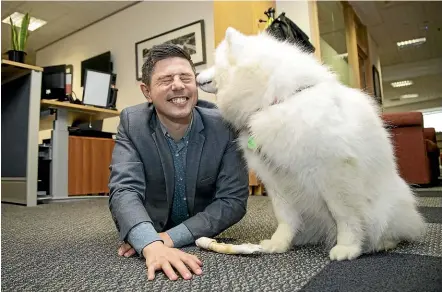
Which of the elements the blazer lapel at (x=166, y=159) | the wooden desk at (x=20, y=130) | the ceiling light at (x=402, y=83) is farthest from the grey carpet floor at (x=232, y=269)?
the ceiling light at (x=402, y=83)

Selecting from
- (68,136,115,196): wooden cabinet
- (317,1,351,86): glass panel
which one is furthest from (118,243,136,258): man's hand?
(317,1,351,86): glass panel

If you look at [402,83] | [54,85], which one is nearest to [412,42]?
[402,83]

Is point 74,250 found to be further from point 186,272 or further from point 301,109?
point 301,109

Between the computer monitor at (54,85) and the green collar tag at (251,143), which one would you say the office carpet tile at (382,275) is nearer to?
the green collar tag at (251,143)

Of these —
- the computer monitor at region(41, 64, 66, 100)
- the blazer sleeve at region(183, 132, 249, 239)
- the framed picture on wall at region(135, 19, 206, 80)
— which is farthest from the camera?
the framed picture on wall at region(135, 19, 206, 80)

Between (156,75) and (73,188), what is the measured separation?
2.94 m

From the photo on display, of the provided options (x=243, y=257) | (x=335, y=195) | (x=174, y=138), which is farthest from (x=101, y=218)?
(x=335, y=195)

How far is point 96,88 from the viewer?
404cm

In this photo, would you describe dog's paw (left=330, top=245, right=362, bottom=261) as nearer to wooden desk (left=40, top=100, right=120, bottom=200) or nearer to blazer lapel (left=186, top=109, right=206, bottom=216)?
blazer lapel (left=186, top=109, right=206, bottom=216)

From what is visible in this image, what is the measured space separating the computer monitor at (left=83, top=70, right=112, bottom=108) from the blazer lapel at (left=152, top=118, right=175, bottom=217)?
2955mm

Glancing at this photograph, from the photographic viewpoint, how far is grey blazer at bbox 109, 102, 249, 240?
1.27 metres

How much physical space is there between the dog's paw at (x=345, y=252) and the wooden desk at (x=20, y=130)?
3.01 m

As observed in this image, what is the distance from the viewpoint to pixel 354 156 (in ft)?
3.21

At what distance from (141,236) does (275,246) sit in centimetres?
43
